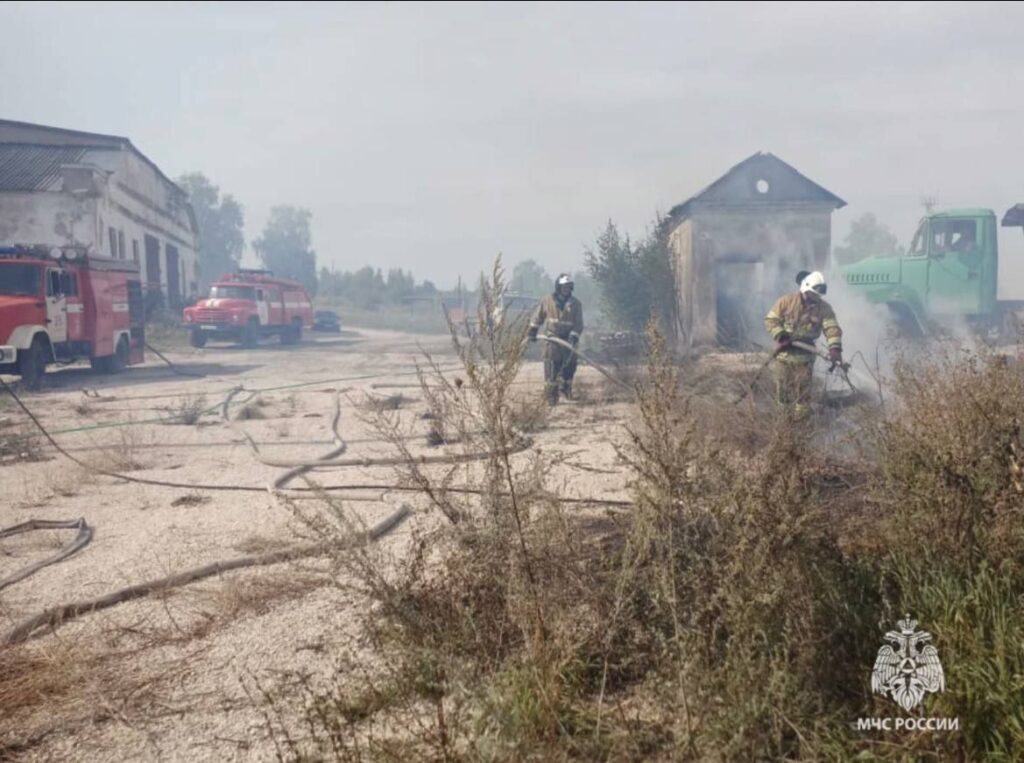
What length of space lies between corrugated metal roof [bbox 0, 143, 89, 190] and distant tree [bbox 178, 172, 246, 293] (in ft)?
157

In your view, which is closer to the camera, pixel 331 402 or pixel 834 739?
pixel 834 739

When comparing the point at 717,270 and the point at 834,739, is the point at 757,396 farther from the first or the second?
the point at 717,270

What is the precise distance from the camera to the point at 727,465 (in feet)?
11.9

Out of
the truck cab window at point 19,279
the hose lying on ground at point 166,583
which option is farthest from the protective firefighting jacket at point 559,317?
the truck cab window at point 19,279

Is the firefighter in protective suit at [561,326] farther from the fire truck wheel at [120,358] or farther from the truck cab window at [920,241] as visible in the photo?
the fire truck wheel at [120,358]

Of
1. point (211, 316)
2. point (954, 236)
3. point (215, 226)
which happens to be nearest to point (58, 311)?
point (211, 316)

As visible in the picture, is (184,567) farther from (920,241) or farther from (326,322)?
(326,322)

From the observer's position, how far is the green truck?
1614 cm

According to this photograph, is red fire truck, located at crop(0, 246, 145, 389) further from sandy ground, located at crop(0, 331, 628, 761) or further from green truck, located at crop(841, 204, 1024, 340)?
green truck, located at crop(841, 204, 1024, 340)

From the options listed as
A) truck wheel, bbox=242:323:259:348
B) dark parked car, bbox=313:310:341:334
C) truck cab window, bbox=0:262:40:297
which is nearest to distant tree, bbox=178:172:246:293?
dark parked car, bbox=313:310:341:334

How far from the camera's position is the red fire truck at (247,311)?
2534 centimetres

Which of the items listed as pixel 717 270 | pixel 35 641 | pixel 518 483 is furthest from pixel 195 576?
pixel 717 270

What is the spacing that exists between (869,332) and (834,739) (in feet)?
50.1

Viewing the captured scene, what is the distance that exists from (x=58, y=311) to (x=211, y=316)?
10278 millimetres
